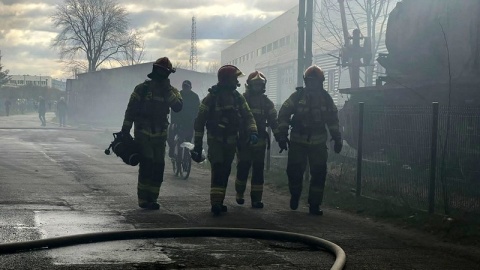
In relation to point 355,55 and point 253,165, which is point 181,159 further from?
point 355,55

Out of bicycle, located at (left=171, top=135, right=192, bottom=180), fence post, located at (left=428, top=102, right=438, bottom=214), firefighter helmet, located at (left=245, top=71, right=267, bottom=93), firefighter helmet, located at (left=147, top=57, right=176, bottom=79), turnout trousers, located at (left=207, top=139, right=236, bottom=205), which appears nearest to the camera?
turnout trousers, located at (left=207, top=139, right=236, bottom=205)

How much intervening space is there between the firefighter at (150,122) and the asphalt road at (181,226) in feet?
1.30

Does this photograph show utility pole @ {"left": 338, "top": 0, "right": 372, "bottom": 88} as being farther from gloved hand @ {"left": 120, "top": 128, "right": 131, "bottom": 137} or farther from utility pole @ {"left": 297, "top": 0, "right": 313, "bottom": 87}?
gloved hand @ {"left": 120, "top": 128, "right": 131, "bottom": 137}

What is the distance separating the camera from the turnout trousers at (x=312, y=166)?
383 inches

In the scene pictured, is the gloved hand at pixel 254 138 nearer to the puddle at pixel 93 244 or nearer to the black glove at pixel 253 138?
the black glove at pixel 253 138


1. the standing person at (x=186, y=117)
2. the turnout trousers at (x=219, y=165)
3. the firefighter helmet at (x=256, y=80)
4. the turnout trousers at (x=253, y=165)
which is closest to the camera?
the turnout trousers at (x=219, y=165)

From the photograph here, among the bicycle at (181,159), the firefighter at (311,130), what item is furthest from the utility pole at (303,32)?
the firefighter at (311,130)

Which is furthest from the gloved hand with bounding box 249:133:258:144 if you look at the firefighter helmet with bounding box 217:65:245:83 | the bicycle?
the bicycle

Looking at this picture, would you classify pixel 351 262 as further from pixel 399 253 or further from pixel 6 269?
pixel 6 269

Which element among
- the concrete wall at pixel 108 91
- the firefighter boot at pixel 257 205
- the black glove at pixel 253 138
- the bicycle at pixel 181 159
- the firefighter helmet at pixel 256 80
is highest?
the concrete wall at pixel 108 91

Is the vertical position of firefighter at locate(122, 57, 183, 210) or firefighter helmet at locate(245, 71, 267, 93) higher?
firefighter helmet at locate(245, 71, 267, 93)

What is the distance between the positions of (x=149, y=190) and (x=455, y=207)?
13.0 ft

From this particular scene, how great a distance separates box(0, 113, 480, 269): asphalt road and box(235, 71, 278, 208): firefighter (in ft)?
0.84

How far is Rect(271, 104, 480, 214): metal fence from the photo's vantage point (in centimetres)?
961
